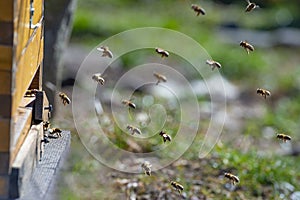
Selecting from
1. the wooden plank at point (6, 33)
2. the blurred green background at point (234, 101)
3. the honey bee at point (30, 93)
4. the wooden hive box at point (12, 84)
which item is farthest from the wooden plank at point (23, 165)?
the blurred green background at point (234, 101)

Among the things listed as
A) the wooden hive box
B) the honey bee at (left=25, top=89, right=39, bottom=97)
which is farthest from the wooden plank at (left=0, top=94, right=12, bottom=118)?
the honey bee at (left=25, top=89, right=39, bottom=97)

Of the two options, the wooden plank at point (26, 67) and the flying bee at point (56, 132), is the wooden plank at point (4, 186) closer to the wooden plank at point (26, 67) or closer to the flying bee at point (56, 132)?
the wooden plank at point (26, 67)

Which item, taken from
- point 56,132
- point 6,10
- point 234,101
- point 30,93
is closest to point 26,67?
point 30,93

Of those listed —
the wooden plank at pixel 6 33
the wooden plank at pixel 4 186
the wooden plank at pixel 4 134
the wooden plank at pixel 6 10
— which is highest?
the wooden plank at pixel 6 10

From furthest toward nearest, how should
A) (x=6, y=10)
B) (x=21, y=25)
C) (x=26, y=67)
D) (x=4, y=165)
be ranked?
(x=26, y=67) < (x=21, y=25) < (x=4, y=165) < (x=6, y=10)

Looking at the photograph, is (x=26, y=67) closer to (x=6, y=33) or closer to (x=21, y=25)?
(x=21, y=25)

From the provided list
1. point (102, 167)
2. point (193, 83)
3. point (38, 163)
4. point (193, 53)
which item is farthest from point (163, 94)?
point (38, 163)

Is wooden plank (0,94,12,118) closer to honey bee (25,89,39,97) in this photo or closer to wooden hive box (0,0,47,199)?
wooden hive box (0,0,47,199)
